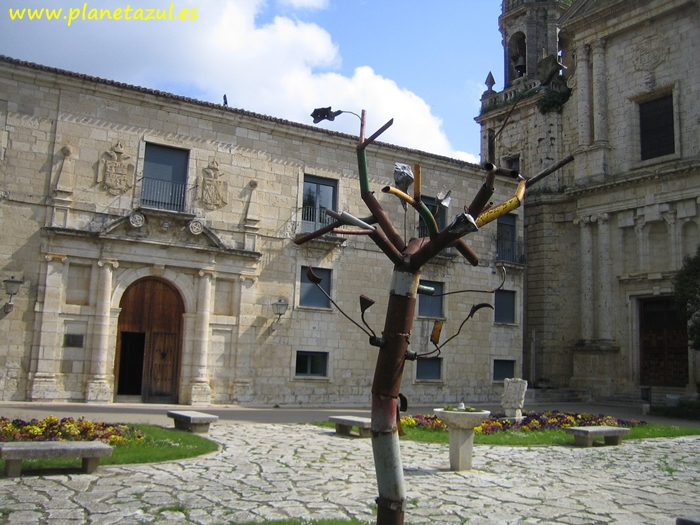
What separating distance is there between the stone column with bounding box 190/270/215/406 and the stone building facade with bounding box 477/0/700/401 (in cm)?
1160

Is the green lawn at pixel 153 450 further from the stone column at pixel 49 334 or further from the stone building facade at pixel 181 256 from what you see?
the stone building facade at pixel 181 256

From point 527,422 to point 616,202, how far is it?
48.8 ft

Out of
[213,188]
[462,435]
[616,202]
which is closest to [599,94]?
[616,202]

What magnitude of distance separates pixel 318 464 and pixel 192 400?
10.2 meters

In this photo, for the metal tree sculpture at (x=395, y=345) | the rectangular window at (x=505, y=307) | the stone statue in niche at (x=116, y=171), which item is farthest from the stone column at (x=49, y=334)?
the metal tree sculpture at (x=395, y=345)

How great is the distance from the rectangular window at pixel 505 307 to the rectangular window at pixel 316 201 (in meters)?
7.97

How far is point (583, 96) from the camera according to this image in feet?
97.3

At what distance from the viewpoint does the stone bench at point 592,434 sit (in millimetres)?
12656

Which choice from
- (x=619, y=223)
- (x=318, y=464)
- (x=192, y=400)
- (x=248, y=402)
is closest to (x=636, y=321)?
(x=619, y=223)

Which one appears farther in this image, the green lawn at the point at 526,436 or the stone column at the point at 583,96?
the stone column at the point at 583,96

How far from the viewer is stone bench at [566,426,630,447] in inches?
498

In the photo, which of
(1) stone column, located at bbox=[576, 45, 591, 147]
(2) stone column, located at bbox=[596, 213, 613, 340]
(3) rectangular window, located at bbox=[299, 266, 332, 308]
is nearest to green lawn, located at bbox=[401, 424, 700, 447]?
(3) rectangular window, located at bbox=[299, 266, 332, 308]

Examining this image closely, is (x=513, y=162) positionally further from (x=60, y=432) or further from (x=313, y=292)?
(x=60, y=432)

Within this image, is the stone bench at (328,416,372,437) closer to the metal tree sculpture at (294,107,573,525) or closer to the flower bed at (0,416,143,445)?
the flower bed at (0,416,143,445)
